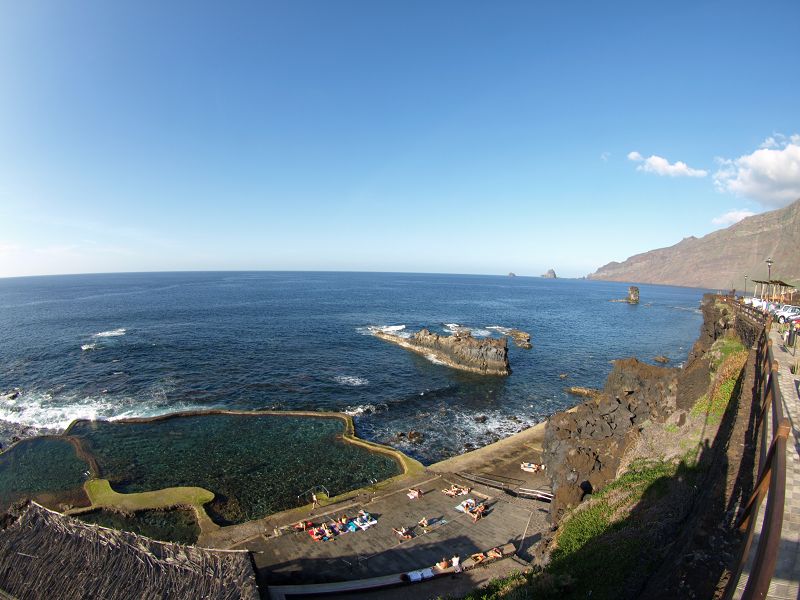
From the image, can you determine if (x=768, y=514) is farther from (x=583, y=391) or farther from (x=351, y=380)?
(x=351, y=380)

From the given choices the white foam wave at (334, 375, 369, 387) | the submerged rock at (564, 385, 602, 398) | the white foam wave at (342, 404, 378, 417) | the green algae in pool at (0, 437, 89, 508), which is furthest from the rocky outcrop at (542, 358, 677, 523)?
the green algae in pool at (0, 437, 89, 508)

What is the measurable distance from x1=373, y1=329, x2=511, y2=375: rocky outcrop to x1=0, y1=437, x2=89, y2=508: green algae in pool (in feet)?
167

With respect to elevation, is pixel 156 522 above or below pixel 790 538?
below

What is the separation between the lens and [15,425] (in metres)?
43.1

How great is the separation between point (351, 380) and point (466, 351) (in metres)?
20.7

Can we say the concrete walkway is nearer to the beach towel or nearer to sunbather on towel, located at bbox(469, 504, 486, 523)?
sunbather on towel, located at bbox(469, 504, 486, 523)

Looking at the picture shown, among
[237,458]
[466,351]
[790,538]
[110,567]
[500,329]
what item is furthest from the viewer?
[500,329]

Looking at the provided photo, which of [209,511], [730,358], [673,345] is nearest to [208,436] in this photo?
[209,511]

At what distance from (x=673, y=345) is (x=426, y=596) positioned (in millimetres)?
91048

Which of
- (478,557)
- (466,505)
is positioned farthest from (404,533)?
(466,505)

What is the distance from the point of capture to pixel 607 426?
3100 cm

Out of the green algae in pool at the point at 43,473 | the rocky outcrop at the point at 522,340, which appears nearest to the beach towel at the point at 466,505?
the green algae in pool at the point at 43,473

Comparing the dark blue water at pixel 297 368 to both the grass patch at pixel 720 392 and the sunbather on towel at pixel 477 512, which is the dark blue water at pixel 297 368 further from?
the grass patch at pixel 720 392

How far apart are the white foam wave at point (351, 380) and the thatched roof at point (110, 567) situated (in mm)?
39426
